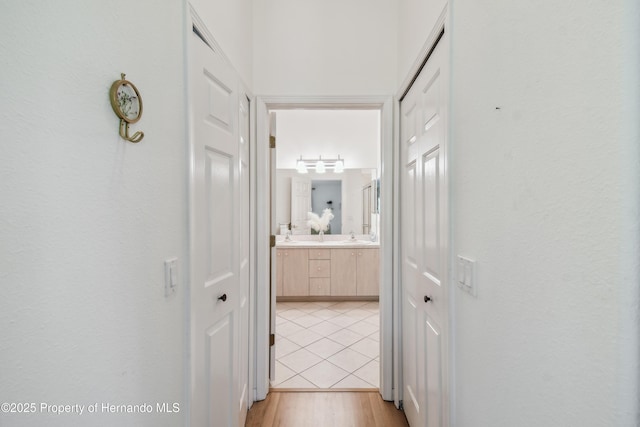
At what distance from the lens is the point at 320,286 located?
393cm

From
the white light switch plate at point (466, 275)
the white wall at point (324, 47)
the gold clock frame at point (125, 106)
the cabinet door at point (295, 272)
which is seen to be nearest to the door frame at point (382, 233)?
the white wall at point (324, 47)

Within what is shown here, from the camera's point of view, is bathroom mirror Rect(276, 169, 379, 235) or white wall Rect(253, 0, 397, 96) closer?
white wall Rect(253, 0, 397, 96)

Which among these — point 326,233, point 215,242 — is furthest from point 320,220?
point 215,242

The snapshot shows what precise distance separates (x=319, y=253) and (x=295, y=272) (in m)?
0.43

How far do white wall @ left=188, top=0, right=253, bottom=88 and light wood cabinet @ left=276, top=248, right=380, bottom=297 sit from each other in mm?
2511

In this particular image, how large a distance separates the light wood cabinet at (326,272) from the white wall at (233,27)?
8.24 ft

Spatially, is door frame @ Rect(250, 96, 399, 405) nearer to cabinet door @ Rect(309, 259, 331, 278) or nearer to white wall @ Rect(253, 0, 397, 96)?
white wall @ Rect(253, 0, 397, 96)

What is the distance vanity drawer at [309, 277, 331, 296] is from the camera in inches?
155

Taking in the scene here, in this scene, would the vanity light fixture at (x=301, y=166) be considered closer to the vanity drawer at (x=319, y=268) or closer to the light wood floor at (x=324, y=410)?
the vanity drawer at (x=319, y=268)

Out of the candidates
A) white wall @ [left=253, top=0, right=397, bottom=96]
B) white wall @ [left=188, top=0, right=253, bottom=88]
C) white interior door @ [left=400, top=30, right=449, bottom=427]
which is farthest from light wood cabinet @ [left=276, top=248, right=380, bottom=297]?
white wall @ [left=188, top=0, right=253, bottom=88]

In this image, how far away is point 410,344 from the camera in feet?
5.64

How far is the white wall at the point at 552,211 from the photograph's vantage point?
0.43 metres

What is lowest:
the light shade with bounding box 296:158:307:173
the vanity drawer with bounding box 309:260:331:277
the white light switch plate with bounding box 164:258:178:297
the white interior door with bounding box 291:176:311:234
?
the vanity drawer with bounding box 309:260:331:277

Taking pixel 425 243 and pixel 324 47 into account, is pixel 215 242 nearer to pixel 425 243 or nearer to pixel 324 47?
pixel 425 243
